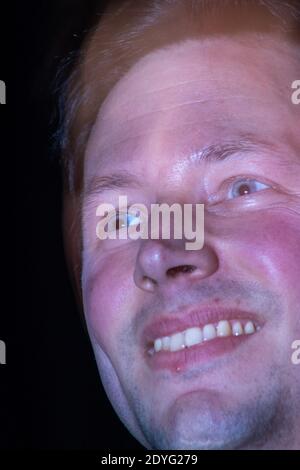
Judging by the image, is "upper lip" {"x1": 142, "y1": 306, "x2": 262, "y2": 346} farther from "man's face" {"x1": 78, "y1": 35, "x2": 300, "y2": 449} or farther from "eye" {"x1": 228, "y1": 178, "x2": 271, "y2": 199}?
"eye" {"x1": 228, "y1": 178, "x2": 271, "y2": 199}

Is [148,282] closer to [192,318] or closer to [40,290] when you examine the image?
[192,318]

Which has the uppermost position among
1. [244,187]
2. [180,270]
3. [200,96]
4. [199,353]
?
[200,96]

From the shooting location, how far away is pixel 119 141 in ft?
3.17

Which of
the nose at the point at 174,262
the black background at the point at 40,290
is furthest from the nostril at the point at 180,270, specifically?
the black background at the point at 40,290

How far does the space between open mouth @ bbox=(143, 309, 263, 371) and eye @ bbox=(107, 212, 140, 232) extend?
211mm

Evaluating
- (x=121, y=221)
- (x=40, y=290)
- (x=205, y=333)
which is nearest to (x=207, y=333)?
(x=205, y=333)

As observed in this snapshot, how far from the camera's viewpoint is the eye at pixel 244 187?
2.85 feet

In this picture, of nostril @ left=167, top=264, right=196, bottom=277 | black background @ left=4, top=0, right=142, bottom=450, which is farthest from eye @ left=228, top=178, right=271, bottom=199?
black background @ left=4, top=0, right=142, bottom=450

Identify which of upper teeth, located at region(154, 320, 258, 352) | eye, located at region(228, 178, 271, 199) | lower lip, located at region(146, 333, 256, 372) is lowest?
lower lip, located at region(146, 333, 256, 372)

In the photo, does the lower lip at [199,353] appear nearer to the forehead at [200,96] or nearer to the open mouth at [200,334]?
the open mouth at [200,334]

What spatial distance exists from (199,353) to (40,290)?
51 centimetres

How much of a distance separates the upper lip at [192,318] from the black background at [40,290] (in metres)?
0.42

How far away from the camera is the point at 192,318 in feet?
Result: 2.66

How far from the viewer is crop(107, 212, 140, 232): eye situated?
992mm
